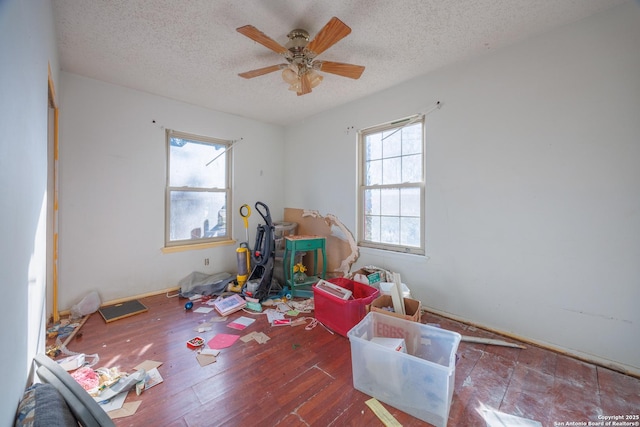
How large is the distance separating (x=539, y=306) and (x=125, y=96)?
4.85 m

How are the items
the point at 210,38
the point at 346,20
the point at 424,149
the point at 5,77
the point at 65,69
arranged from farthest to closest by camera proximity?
the point at 424,149 < the point at 65,69 < the point at 210,38 < the point at 346,20 < the point at 5,77

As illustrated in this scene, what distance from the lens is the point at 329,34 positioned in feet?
5.77

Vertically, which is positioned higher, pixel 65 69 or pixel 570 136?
pixel 65 69

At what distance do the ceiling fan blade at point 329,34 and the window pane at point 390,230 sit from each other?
Result: 2.02 m

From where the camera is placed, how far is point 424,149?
2.79m

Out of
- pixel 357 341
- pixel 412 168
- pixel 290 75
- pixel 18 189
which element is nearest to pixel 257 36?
pixel 290 75

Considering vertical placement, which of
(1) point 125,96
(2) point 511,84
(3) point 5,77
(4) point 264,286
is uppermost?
(1) point 125,96

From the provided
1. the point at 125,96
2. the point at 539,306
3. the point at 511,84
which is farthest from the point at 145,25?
the point at 539,306

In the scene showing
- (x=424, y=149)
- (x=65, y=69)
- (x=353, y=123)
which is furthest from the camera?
(x=353, y=123)

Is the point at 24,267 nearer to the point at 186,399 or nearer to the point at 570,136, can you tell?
the point at 186,399

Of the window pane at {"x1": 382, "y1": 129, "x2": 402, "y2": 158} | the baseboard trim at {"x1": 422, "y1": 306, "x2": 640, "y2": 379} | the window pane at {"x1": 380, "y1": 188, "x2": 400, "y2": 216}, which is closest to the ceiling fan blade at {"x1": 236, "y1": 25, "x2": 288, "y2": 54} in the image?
the window pane at {"x1": 382, "y1": 129, "x2": 402, "y2": 158}

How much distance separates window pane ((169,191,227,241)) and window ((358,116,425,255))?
7.13 feet

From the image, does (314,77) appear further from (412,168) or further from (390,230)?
(390,230)

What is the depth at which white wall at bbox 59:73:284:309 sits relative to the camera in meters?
2.71
